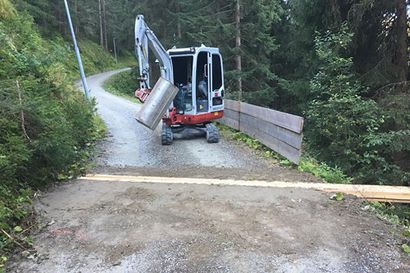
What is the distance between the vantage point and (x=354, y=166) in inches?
367

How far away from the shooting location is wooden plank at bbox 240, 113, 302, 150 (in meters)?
A: 7.75

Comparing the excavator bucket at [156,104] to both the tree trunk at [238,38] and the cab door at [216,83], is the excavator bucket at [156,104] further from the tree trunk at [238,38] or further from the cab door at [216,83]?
the tree trunk at [238,38]

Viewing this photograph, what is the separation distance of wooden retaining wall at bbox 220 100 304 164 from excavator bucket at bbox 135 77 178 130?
2.45 m

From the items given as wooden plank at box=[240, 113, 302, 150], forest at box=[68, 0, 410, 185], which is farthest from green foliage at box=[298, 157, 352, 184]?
forest at box=[68, 0, 410, 185]

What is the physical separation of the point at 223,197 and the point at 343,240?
6.37ft

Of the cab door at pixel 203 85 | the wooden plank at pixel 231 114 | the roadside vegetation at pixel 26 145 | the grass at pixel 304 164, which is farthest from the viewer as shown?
the wooden plank at pixel 231 114

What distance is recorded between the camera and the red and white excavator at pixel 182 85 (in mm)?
Answer: 10430

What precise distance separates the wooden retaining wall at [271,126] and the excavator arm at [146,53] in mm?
2593

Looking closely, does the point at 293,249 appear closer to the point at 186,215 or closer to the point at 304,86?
the point at 186,215

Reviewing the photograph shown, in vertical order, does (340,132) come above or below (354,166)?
above

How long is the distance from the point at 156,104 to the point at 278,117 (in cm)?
329

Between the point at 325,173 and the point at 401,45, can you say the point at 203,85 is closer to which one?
the point at 325,173

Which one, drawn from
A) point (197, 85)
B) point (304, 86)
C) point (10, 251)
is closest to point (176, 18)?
point (304, 86)

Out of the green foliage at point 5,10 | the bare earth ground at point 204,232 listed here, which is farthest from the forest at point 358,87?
the green foliage at point 5,10
